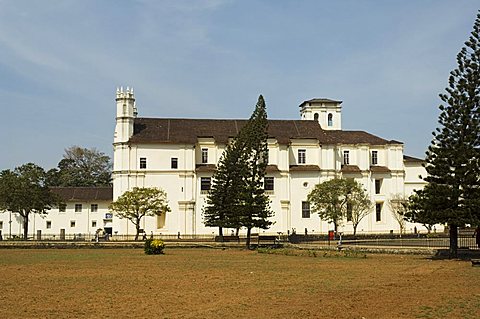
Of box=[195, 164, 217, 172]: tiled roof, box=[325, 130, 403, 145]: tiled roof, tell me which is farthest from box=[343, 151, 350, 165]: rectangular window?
box=[195, 164, 217, 172]: tiled roof

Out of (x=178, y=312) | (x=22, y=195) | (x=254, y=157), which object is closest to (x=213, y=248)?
(x=254, y=157)

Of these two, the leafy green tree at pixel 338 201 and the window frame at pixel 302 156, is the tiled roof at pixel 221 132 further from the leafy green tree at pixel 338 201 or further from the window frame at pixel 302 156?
the leafy green tree at pixel 338 201

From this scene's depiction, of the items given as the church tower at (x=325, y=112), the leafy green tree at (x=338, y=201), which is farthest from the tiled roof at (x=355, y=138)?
the leafy green tree at (x=338, y=201)

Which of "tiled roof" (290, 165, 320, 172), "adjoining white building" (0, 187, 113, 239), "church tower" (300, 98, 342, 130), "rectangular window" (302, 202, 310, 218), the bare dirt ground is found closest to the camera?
the bare dirt ground

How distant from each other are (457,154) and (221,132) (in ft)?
147

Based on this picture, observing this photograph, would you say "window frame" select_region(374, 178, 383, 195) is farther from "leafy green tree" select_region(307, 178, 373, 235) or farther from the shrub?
the shrub

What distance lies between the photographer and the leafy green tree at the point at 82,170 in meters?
108

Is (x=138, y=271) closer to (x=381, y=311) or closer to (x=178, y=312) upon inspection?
(x=178, y=312)

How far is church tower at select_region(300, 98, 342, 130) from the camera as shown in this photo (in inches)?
3319

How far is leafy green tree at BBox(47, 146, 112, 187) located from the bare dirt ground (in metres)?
80.5

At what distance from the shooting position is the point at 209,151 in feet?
242

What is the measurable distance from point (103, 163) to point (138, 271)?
90.5 metres

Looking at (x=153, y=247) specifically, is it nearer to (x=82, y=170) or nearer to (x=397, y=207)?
(x=397, y=207)

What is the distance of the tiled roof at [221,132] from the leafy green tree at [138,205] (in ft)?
28.2
